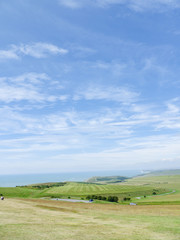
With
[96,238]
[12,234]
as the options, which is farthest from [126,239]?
[12,234]

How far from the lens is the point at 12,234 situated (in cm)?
2336

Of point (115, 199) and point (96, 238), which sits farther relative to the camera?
point (115, 199)

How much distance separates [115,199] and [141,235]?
10342 cm

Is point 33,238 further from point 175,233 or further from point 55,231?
point 175,233

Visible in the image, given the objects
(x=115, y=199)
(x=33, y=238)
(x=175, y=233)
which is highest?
(x=33, y=238)

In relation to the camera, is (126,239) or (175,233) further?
(175,233)

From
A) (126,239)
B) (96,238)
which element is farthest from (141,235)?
(96,238)

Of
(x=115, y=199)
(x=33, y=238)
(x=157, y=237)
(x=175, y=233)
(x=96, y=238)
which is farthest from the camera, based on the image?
(x=115, y=199)

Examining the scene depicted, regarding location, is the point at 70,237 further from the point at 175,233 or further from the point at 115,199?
the point at 115,199

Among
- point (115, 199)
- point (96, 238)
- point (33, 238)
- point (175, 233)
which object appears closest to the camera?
point (33, 238)

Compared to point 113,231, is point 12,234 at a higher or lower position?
higher

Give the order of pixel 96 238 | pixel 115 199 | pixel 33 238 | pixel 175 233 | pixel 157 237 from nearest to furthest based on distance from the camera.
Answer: pixel 33 238 → pixel 96 238 → pixel 157 237 → pixel 175 233 → pixel 115 199

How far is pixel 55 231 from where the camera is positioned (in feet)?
87.4

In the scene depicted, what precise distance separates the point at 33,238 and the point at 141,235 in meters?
14.0
